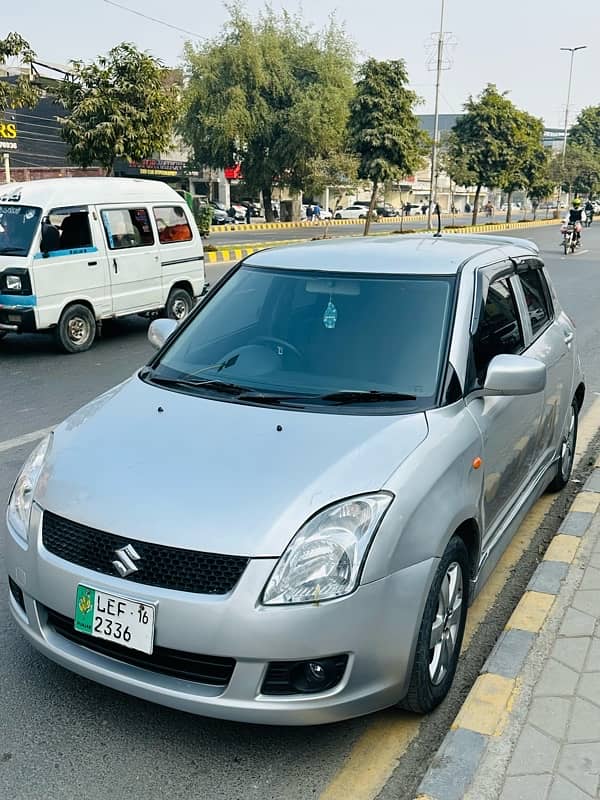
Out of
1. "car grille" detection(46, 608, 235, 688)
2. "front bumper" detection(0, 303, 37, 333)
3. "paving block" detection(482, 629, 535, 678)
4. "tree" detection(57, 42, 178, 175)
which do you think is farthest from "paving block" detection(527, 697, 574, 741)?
"tree" detection(57, 42, 178, 175)

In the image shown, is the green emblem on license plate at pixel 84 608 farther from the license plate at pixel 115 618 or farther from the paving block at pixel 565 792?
the paving block at pixel 565 792

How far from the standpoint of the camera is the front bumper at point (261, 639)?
2.46 m

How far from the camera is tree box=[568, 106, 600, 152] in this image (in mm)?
74375

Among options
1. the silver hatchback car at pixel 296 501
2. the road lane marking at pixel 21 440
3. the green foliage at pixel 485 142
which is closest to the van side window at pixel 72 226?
the road lane marking at pixel 21 440

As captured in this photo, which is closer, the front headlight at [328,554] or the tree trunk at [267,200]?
the front headlight at [328,554]

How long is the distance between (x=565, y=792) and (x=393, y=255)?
2482mm

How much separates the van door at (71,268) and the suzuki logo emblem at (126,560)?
23.6 feet

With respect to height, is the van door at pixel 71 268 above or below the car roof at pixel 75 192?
below

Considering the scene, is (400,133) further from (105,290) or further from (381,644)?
(381,644)

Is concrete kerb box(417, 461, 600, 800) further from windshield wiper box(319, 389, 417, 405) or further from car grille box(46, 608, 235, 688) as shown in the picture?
windshield wiper box(319, 389, 417, 405)

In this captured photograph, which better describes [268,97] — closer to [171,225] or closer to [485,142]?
[485,142]

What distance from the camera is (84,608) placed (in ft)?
8.71

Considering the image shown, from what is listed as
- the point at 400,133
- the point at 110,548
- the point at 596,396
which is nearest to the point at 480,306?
the point at 110,548

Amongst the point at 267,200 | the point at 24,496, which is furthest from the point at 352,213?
the point at 24,496
